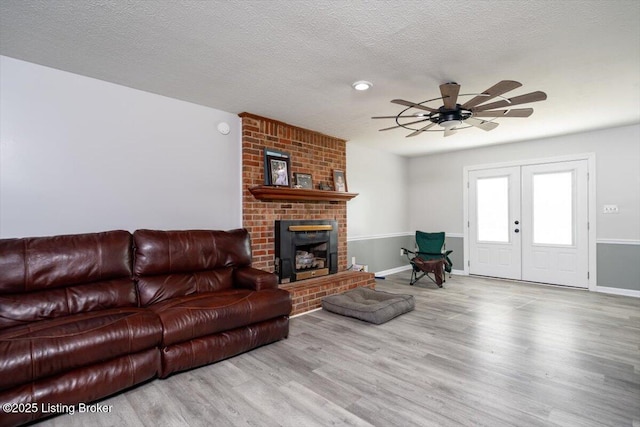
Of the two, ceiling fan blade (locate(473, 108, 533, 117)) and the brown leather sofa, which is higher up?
ceiling fan blade (locate(473, 108, 533, 117))

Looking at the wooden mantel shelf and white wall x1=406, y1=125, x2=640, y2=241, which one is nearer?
the wooden mantel shelf

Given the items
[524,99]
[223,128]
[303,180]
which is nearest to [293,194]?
[303,180]

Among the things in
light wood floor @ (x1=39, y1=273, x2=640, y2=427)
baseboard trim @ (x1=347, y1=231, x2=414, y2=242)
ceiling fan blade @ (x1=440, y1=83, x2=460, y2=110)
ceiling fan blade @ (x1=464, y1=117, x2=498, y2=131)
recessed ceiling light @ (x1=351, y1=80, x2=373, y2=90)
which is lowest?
light wood floor @ (x1=39, y1=273, x2=640, y2=427)

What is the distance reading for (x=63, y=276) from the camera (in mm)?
2295

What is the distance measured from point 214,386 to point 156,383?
42 centimetres

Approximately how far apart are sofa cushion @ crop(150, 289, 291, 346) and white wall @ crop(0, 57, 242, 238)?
1.10 meters

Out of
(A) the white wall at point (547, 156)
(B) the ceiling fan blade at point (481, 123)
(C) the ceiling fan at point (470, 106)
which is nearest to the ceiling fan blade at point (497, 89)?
(C) the ceiling fan at point (470, 106)

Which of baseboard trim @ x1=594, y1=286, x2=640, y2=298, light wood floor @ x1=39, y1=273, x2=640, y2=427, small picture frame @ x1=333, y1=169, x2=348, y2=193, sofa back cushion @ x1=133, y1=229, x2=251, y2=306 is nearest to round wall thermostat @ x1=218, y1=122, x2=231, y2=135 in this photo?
sofa back cushion @ x1=133, y1=229, x2=251, y2=306

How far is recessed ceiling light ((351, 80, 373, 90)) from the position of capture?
115 inches

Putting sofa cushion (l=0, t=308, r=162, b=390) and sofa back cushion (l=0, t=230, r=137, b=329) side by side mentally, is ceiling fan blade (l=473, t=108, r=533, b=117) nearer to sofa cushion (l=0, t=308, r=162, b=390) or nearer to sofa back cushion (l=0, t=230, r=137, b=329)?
sofa cushion (l=0, t=308, r=162, b=390)

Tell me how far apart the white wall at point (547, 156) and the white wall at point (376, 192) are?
14.5 inches

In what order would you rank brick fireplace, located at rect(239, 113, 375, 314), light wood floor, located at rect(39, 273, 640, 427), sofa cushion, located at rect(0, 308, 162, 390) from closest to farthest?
1. sofa cushion, located at rect(0, 308, 162, 390)
2. light wood floor, located at rect(39, 273, 640, 427)
3. brick fireplace, located at rect(239, 113, 375, 314)

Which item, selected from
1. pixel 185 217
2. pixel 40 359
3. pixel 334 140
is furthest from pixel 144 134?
pixel 334 140

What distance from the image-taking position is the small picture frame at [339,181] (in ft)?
16.0
